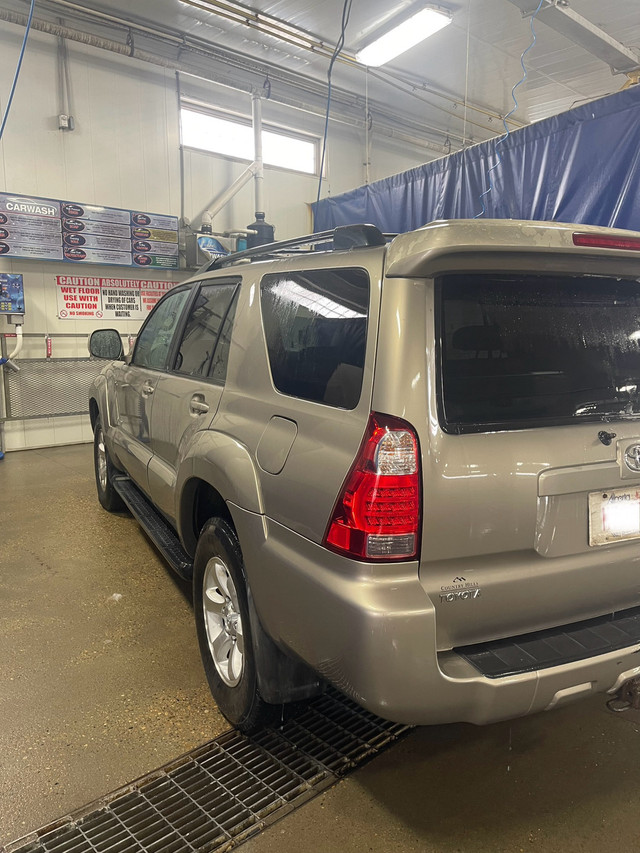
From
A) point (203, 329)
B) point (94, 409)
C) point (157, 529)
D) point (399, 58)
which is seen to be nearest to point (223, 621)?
point (157, 529)

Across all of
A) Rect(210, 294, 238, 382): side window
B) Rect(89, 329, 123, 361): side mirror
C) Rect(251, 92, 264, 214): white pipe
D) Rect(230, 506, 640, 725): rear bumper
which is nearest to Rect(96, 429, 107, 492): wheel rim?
Rect(89, 329, 123, 361): side mirror

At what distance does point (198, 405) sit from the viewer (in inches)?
97.7

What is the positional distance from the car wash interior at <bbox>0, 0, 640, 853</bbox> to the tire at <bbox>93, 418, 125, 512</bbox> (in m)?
0.07

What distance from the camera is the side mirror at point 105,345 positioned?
387 cm

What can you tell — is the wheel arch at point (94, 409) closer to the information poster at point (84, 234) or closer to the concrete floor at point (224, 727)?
the concrete floor at point (224, 727)

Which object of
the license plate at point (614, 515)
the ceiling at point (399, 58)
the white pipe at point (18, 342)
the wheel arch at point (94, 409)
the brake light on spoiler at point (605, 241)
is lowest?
the wheel arch at point (94, 409)

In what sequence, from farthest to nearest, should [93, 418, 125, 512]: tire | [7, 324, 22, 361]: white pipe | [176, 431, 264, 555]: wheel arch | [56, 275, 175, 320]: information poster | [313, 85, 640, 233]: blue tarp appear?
1. [56, 275, 175, 320]: information poster
2. [7, 324, 22, 361]: white pipe
3. [93, 418, 125, 512]: tire
4. [313, 85, 640, 233]: blue tarp
5. [176, 431, 264, 555]: wheel arch

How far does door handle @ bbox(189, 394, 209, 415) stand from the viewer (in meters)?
2.42

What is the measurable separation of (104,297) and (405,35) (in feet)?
14.8

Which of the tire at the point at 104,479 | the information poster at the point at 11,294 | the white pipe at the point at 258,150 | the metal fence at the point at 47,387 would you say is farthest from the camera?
the white pipe at the point at 258,150

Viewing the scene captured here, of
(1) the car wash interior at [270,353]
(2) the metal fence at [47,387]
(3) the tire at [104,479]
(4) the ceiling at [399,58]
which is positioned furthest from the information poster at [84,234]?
(3) the tire at [104,479]

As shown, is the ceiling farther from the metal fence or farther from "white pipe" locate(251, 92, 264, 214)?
the metal fence

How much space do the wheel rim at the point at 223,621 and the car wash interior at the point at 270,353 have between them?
2 cm

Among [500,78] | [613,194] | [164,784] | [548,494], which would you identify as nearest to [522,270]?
[548,494]
